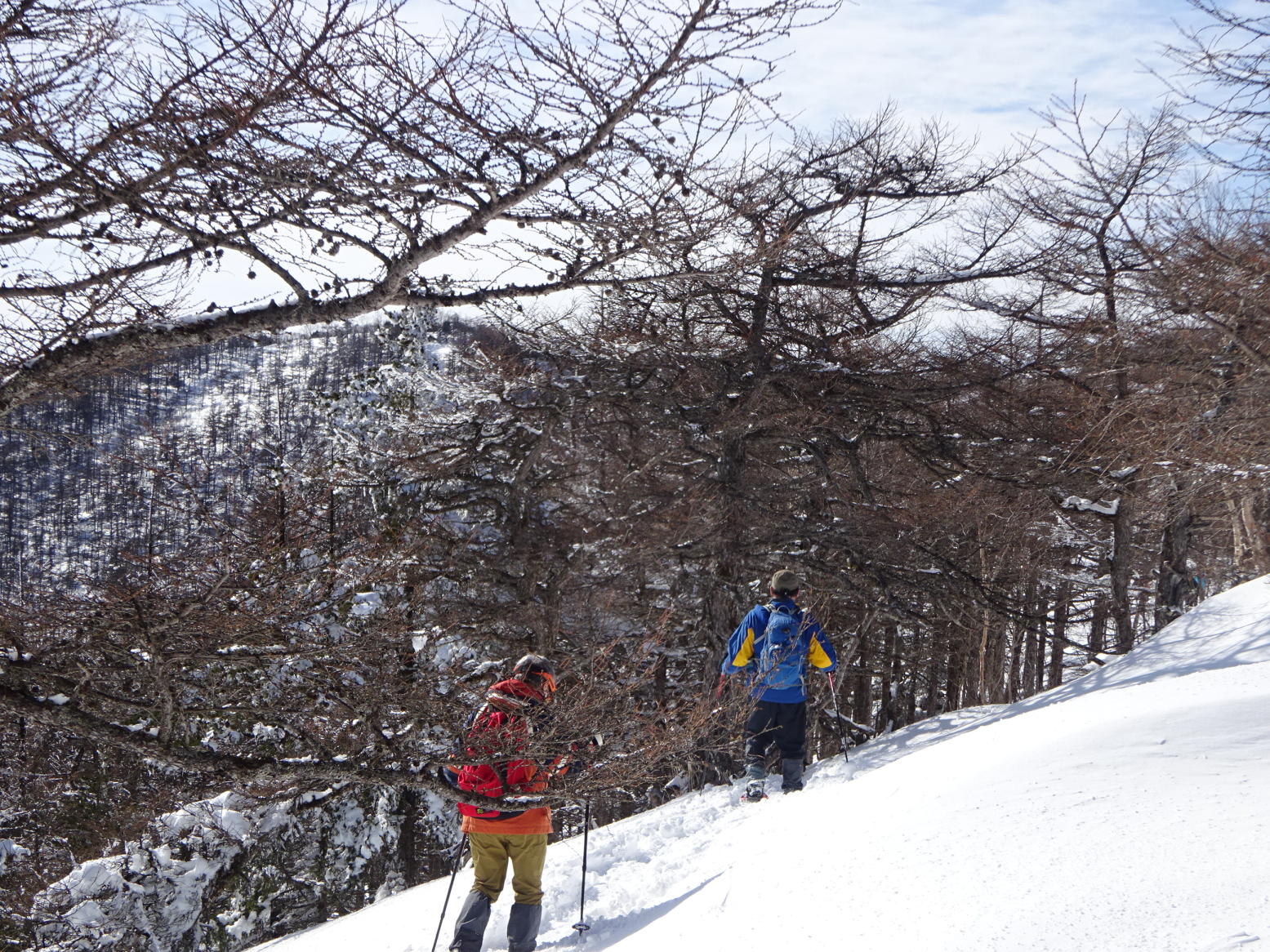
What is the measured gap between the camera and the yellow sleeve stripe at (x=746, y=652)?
23.2 ft

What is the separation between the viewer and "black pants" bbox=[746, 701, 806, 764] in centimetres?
733

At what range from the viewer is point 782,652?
7.04 meters

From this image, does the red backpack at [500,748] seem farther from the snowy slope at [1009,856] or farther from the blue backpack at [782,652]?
the blue backpack at [782,652]

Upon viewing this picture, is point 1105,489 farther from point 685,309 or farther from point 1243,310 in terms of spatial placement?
point 685,309

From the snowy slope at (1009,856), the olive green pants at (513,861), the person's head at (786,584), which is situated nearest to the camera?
the snowy slope at (1009,856)

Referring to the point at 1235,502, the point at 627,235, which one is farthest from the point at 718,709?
the point at 1235,502

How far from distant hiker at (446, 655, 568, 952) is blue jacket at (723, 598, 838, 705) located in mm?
2244

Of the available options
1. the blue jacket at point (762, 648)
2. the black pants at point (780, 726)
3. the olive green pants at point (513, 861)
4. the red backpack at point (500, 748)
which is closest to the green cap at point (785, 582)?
the blue jacket at point (762, 648)

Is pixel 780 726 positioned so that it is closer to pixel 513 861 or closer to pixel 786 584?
pixel 786 584

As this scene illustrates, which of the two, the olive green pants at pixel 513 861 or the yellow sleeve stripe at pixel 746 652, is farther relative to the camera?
the yellow sleeve stripe at pixel 746 652

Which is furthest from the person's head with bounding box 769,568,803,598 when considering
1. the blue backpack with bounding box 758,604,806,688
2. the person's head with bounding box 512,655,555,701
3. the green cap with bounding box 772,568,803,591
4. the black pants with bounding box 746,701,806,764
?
the person's head with bounding box 512,655,555,701

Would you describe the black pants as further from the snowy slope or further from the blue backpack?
the snowy slope

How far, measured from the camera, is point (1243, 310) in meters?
8.54

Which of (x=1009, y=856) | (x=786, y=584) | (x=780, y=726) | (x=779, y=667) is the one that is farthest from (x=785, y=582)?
(x=1009, y=856)
